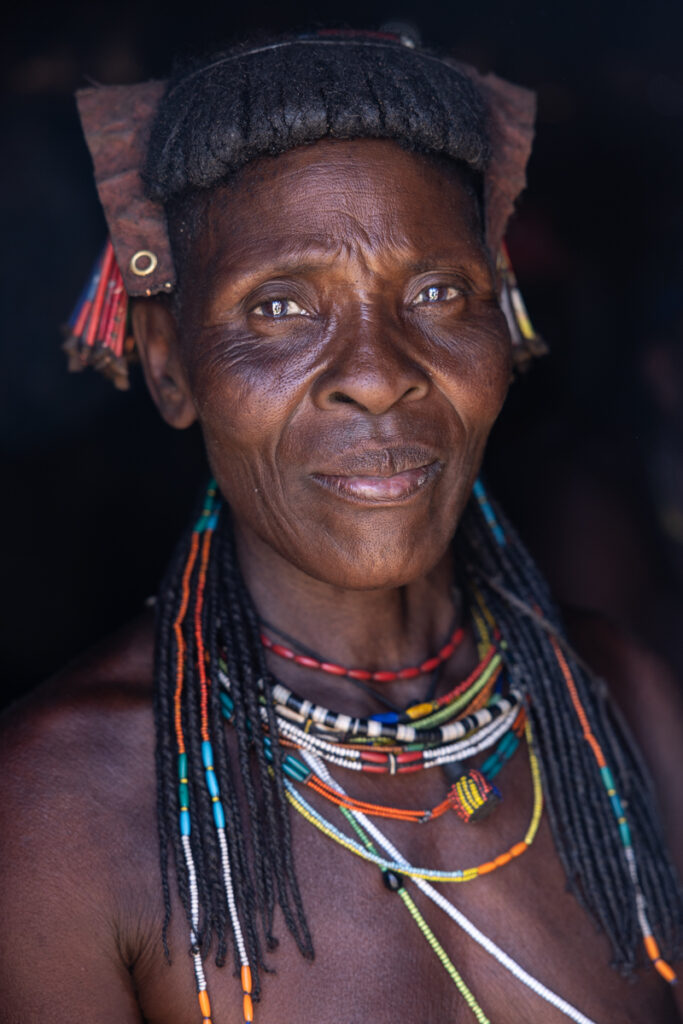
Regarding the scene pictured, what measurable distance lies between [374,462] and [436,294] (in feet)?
1.42

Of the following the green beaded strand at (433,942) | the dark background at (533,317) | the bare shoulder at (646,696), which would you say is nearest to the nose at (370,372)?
the green beaded strand at (433,942)

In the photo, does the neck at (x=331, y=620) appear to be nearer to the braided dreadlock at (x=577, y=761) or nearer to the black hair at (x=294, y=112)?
the braided dreadlock at (x=577, y=761)

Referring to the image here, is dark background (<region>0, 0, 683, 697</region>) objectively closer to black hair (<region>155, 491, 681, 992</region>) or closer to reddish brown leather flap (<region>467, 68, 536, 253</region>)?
reddish brown leather flap (<region>467, 68, 536, 253</region>)

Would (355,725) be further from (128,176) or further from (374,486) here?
(128,176)

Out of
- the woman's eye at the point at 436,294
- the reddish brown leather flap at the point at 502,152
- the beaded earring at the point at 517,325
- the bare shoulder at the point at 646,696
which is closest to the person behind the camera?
the woman's eye at the point at 436,294

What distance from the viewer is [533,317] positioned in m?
4.04

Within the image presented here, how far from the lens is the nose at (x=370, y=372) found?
213cm

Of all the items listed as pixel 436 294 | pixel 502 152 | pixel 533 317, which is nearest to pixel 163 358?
pixel 436 294

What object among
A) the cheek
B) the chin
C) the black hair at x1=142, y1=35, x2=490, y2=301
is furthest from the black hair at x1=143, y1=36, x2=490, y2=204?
the chin

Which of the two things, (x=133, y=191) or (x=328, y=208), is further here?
(x=133, y=191)

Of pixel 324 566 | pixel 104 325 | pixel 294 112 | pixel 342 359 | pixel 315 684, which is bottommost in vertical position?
pixel 315 684

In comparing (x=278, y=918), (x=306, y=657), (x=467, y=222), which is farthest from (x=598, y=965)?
(x=467, y=222)

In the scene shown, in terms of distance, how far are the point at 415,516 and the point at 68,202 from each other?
192cm

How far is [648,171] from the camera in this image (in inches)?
151
